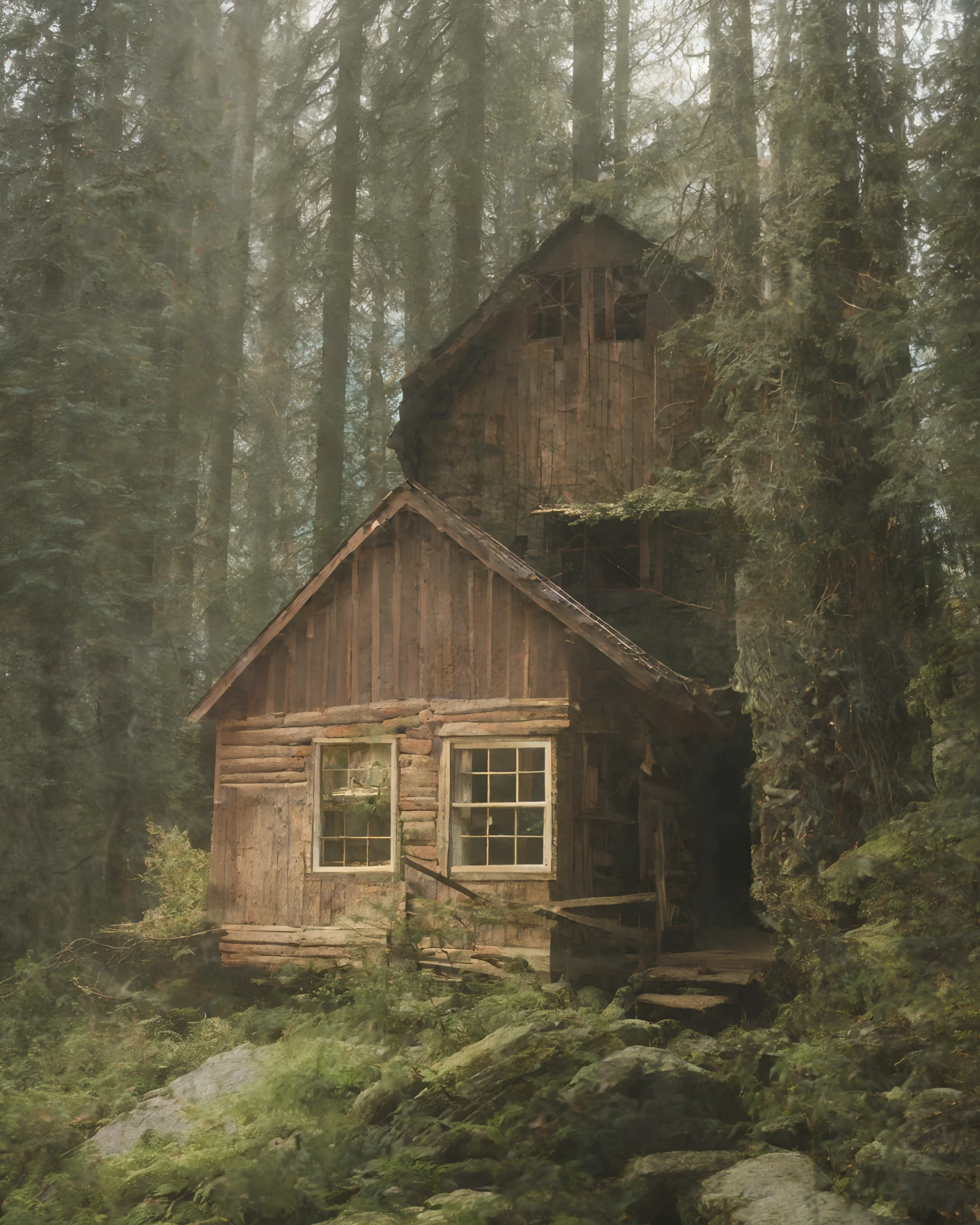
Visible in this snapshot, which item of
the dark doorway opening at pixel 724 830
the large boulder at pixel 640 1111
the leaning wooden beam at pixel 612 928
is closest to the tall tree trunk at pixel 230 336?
the dark doorway opening at pixel 724 830

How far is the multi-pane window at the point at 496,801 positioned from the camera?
524 inches

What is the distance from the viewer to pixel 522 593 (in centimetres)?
1339

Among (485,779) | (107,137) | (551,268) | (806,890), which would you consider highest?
(107,137)

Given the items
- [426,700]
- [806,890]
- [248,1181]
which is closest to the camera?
[248,1181]

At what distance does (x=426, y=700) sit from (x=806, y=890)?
188 inches

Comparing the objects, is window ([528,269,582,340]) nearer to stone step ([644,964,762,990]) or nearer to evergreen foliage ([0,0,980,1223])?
evergreen foliage ([0,0,980,1223])

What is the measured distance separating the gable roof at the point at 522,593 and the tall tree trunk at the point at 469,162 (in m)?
9.50

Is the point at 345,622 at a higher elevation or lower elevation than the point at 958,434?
lower

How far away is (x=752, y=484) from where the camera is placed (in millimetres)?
11797

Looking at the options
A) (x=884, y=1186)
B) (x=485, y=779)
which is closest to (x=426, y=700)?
(x=485, y=779)

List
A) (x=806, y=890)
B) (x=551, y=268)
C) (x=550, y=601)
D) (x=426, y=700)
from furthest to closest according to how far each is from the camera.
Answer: (x=551, y=268) < (x=426, y=700) < (x=550, y=601) < (x=806, y=890)

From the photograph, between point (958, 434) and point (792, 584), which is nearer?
point (958, 434)

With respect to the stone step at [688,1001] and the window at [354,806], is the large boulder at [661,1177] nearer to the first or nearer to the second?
the stone step at [688,1001]

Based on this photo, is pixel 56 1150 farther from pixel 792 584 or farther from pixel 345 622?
pixel 792 584
